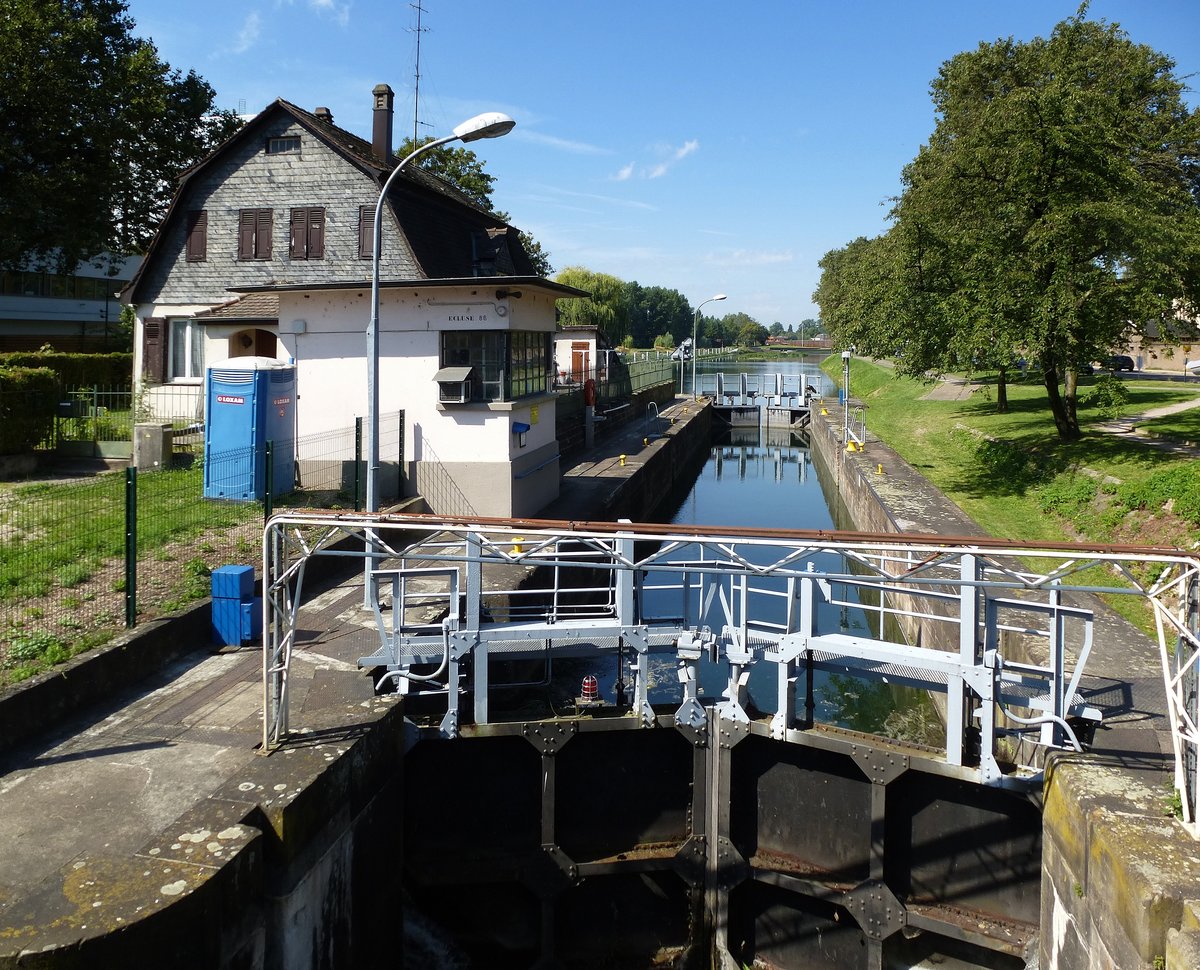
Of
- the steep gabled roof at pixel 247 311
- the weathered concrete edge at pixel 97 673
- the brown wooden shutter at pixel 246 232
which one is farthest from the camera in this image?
the brown wooden shutter at pixel 246 232

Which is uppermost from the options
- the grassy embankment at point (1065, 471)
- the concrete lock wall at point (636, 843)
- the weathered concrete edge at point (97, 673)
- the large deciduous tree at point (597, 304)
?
the large deciduous tree at point (597, 304)

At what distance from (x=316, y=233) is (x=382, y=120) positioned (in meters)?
3.91

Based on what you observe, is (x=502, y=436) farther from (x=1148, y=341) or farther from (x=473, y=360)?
(x=1148, y=341)

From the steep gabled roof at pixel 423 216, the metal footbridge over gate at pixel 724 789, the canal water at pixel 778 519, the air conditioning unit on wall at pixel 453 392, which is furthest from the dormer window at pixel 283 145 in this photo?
the metal footbridge over gate at pixel 724 789

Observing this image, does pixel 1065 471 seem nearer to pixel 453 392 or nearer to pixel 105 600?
pixel 453 392

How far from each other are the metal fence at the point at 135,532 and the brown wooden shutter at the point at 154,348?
7803 millimetres

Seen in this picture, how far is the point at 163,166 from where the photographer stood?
96.9 ft

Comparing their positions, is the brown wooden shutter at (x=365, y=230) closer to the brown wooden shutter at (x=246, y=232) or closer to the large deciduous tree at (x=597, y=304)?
the brown wooden shutter at (x=246, y=232)

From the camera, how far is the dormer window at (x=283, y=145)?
21531mm

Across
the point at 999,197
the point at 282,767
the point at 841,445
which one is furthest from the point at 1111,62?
the point at 282,767

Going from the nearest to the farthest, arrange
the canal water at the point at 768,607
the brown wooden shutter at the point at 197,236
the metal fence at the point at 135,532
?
1. the canal water at the point at 768,607
2. the metal fence at the point at 135,532
3. the brown wooden shutter at the point at 197,236

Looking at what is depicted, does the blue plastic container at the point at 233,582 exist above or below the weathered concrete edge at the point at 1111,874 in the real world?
above

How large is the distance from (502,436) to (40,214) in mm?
17111

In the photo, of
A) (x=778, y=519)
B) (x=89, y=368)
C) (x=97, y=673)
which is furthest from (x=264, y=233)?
(x=97, y=673)
